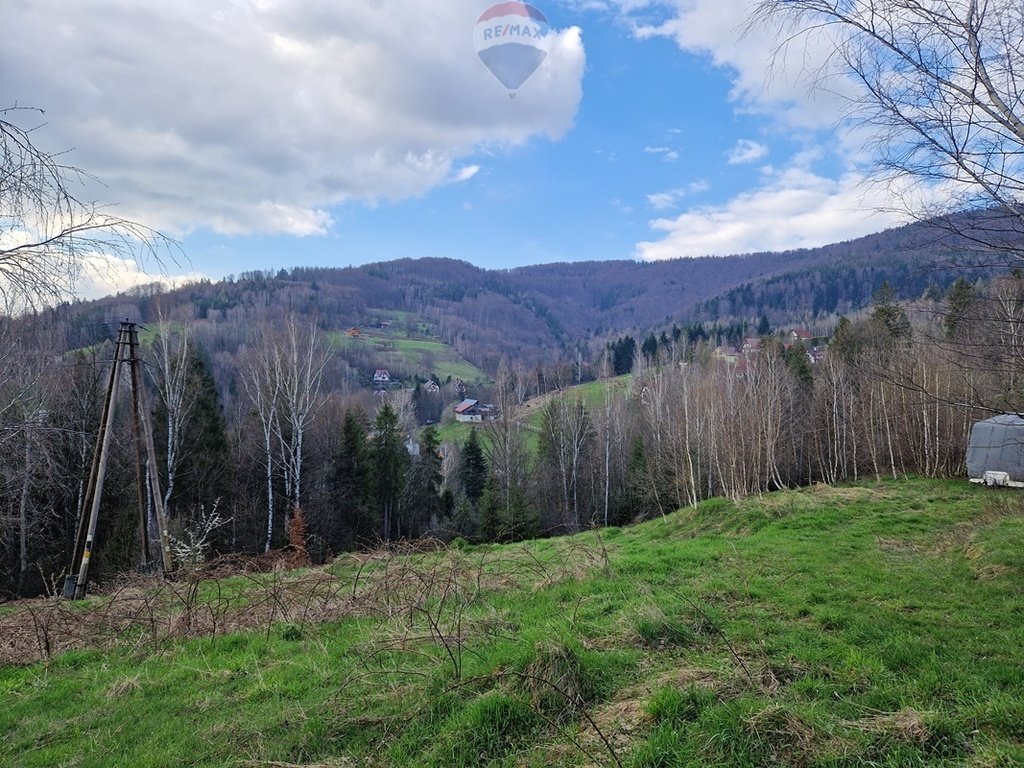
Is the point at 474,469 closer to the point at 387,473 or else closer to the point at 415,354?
the point at 387,473

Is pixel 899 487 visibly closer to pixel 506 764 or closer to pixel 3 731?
pixel 506 764

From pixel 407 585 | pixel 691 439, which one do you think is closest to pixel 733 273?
pixel 691 439

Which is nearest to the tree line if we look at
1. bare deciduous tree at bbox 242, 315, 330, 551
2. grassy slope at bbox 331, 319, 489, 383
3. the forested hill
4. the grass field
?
bare deciduous tree at bbox 242, 315, 330, 551

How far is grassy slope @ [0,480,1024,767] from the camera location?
327 centimetres

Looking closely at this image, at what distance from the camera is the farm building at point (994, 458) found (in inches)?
648

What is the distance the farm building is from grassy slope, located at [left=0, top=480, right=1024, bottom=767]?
12.0 m

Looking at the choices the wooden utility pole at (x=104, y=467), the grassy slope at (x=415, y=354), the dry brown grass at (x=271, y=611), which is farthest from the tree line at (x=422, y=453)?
the grassy slope at (x=415, y=354)

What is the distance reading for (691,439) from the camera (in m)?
29.0

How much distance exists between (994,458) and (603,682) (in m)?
20.1

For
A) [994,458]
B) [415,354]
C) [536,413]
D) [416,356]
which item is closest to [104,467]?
[994,458]

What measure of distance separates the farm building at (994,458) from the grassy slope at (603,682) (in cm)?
1197

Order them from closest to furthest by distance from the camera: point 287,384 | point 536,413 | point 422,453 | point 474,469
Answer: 1. point 287,384
2. point 422,453
3. point 474,469
4. point 536,413

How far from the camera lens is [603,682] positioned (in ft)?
13.8

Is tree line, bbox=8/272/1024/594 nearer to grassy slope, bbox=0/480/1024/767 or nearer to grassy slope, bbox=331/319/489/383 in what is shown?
grassy slope, bbox=0/480/1024/767
